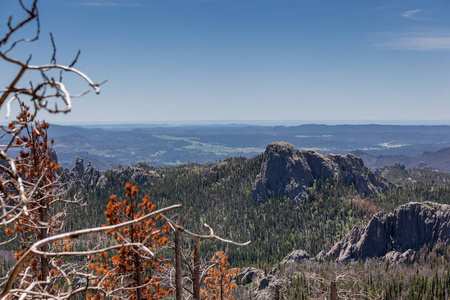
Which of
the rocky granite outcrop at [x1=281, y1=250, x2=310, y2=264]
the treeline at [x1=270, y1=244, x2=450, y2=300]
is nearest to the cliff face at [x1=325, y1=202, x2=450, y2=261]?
the treeline at [x1=270, y1=244, x2=450, y2=300]

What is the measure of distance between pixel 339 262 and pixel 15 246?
169902 millimetres

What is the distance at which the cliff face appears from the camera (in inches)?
6855

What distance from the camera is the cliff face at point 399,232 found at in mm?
174125

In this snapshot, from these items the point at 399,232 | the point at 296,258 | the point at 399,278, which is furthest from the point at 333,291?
the point at 399,232

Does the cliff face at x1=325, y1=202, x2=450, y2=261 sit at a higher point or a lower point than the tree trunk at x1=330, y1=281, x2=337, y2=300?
lower

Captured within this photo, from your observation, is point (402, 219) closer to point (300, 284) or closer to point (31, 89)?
point (300, 284)

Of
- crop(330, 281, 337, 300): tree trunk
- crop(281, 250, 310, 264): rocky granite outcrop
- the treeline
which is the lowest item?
crop(281, 250, 310, 264): rocky granite outcrop

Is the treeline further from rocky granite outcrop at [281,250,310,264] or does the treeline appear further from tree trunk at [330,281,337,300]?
tree trunk at [330,281,337,300]

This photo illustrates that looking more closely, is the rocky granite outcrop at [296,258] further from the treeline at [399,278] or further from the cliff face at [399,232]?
the cliff face at [399,232]

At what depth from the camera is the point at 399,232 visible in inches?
7111

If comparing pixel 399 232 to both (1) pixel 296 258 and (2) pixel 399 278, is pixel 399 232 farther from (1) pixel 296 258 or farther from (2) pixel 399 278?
(2) pixel 399 278

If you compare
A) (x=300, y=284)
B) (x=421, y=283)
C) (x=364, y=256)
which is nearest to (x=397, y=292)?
(x=421, y=283)

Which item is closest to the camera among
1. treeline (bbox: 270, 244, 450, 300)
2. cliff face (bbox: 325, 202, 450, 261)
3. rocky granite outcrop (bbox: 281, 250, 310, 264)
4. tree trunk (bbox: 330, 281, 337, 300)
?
tree trunk (bbox: 330, 281, 337, 300)

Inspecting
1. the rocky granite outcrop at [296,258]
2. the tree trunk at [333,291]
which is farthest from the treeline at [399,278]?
the tree trunk at [333,291]
